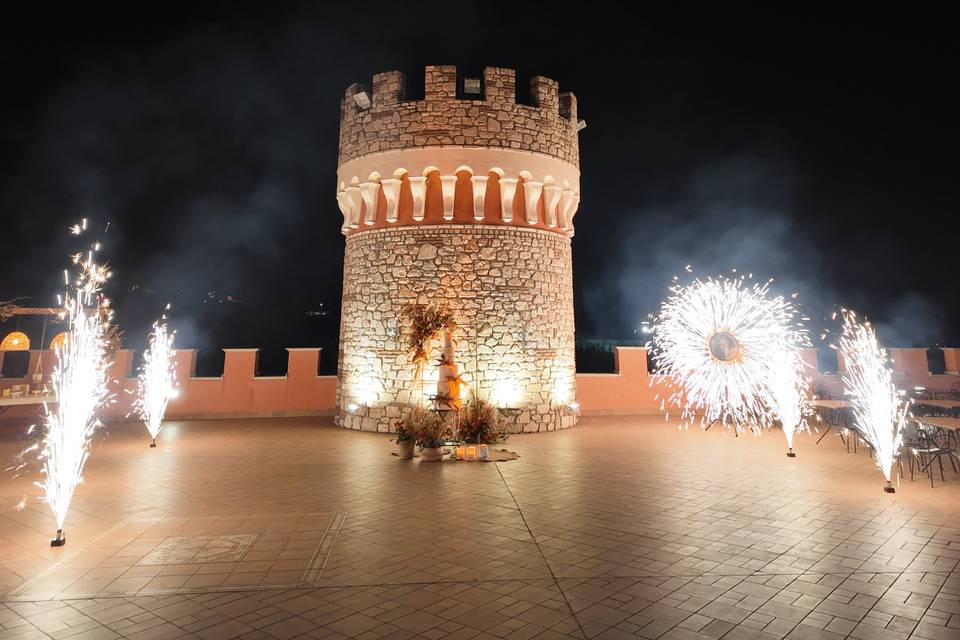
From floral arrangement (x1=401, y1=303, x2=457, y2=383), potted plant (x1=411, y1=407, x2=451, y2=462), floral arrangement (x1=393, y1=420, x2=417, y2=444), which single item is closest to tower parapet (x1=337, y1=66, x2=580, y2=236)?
floral arrangement (x1=401, y1=303, x2=457, y2=383)

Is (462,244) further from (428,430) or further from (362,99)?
(428,430)

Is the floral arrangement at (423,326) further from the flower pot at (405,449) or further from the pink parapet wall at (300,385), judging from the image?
the pink parapet wall at (300,385)

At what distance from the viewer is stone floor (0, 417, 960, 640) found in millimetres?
3449

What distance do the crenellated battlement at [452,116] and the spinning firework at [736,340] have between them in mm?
5255

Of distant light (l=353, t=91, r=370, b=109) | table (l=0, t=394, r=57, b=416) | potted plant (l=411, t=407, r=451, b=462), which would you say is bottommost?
potted plant (l=411, t=407, r=451, b=462)

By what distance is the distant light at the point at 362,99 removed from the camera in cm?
1328

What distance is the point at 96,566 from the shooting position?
4379mm

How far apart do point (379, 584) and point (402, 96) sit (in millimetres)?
12086

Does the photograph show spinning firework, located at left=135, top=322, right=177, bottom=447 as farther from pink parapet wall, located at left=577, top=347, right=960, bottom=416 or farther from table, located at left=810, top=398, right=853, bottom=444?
table, located at left=810, top=398, right=853, bottom=444

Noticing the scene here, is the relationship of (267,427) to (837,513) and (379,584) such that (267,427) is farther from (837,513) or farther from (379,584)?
(837,513)

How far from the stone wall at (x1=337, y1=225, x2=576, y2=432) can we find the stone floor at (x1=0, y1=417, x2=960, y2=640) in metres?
4.04

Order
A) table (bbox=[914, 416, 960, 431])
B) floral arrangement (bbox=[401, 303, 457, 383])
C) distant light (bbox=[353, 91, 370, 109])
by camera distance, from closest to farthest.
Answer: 1. table (bbox=[914, 416, 960, 431])
2. floral arrangement (bbox=[401, 303, 457, 383])
3. distant light (bbox=[353, 91, 370, 109])

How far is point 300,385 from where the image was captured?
15117mm

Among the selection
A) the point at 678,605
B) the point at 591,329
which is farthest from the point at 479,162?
the point at 591,329
